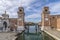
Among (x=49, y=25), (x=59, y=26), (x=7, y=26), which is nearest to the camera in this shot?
(x=7, y=26)

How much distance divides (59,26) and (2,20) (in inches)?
513

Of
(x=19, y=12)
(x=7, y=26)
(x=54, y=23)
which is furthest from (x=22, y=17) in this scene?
(x=54, y=23)

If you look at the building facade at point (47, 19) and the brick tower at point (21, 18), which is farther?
the building facade at point (47, 19)

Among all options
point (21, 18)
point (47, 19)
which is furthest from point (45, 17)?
point (21, 18)

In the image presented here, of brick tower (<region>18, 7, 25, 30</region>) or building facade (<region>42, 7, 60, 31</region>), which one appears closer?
brick tower (<region>18, 7, 25, 30</region>)

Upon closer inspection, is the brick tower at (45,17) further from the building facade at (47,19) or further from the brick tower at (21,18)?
the brick tower at (21,18)

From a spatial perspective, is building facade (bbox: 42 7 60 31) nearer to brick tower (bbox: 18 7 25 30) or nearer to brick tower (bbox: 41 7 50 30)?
brick tower (bbox: 41 7 50 30)

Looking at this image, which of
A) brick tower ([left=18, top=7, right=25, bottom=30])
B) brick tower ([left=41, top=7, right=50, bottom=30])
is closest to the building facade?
brick tower ([left=41, top=7, right=50, bottom=30])

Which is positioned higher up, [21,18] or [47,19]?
[21,18]

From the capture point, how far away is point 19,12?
33344 millimetres

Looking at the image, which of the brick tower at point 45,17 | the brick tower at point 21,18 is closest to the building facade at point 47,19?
the brick tower at point 45,17

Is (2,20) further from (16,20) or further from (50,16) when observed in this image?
(50,16)

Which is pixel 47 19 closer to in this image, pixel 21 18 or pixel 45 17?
pixel 45 17

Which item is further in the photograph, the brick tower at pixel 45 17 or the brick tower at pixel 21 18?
the brick tower at pixel 45 17
